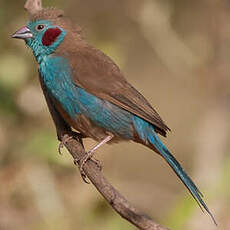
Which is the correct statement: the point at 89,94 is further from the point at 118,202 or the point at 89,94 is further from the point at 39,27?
the point at 118,202

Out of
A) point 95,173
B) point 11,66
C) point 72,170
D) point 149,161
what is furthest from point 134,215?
point 149,161

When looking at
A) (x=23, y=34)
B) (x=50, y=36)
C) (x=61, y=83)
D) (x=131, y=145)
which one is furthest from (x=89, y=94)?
(x=131, y=145)

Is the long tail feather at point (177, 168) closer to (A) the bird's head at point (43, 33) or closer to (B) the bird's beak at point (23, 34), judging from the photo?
(A) the bird's head at point (43, 33)

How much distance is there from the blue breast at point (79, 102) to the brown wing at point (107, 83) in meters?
0.05

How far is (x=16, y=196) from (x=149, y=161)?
3.17m

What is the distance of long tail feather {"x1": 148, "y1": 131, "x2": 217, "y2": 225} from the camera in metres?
4.93

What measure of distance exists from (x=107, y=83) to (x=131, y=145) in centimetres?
294

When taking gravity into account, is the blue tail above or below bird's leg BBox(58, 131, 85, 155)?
below

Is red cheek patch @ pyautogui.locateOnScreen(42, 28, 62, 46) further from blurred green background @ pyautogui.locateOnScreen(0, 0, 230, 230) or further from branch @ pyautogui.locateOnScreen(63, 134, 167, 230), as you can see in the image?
branch @ pyautogui.locateOnScreen(63, 134, 167, 230)

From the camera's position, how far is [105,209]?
5.28m

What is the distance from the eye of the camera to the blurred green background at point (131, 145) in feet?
17.3

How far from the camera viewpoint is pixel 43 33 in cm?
543

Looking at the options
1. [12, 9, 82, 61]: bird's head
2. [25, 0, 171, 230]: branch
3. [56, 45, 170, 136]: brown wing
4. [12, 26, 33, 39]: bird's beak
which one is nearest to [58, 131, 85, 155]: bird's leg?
[25, 0, 171, 230]: branch

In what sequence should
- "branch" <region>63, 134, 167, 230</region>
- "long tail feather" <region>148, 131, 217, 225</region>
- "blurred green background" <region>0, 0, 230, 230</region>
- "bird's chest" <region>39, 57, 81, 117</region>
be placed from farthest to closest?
"blurred green background" <region>0, 0, 230, 230</region> < "bird's chest" <region>39, 57, 81, 117</region> < "long tail feather" <region>148, 131, 217, 225</region> < "branch" <region>63, 134, 167, 230</region>
